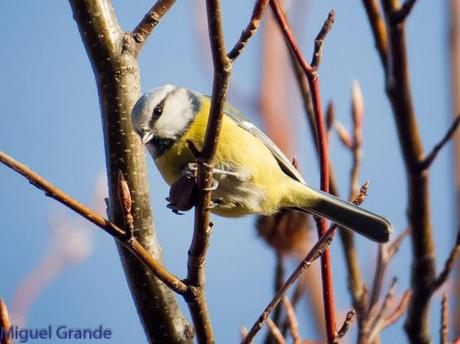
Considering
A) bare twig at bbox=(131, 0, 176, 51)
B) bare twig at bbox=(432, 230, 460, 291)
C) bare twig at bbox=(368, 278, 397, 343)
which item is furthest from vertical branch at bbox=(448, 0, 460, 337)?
bare twig at bbox=(131, 0, 176, 51)

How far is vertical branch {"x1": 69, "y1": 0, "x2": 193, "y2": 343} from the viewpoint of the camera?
1.73 metres

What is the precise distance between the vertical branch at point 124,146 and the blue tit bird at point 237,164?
0.10 metres

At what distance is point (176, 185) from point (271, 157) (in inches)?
30.3

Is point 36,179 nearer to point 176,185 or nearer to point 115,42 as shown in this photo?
point 176,185

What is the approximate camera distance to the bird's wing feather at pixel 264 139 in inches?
85.2

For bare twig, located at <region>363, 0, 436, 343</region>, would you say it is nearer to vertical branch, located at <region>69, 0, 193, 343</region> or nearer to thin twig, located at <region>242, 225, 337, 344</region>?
thin twig, located at <region>242, 225, 337, 344</region>

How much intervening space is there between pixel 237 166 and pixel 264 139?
0.20 meters

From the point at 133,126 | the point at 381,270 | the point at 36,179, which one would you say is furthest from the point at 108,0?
the point at 381,270

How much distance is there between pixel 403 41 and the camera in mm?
1265

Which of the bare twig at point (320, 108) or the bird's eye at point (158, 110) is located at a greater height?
the bird's eye at point (158, 110)

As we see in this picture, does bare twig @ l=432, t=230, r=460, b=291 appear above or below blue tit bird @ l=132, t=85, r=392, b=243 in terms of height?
below

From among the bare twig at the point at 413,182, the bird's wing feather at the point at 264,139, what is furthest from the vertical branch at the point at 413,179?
the bird's wing feather at the point at 264,139

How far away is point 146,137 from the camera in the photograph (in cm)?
188

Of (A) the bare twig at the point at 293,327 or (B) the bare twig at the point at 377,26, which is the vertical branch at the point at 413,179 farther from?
(A) the bare twig at the point at 293,327
